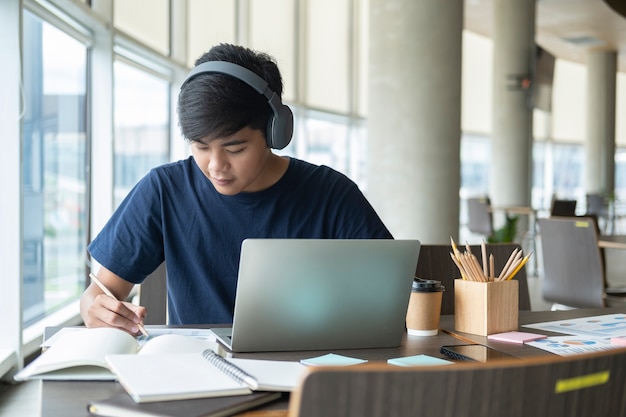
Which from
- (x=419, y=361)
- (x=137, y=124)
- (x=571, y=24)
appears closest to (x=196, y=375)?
(x=419, y=361)

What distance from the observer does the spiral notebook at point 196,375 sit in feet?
3.03

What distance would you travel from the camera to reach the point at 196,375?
3.24 feet

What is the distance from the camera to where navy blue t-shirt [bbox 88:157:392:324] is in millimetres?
1593

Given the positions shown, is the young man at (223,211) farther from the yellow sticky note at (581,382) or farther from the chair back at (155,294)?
the yellow sticky note at (581,382)

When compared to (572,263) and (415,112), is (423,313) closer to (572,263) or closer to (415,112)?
(572,263)

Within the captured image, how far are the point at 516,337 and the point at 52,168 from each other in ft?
11.3

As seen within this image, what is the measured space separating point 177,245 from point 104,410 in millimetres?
751

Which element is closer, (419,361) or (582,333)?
(419,361)

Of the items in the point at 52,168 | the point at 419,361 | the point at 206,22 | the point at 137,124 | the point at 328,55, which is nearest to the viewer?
the point at 419,361

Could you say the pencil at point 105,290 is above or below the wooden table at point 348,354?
above

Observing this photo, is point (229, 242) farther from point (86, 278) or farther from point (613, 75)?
point (613, 75)

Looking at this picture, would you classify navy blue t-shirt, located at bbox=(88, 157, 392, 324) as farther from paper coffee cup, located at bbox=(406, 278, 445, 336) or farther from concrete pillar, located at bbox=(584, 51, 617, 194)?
concrete pillar, located at bbox=(584, 51, 617, 194)

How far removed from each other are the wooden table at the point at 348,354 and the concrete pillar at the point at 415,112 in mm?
2600

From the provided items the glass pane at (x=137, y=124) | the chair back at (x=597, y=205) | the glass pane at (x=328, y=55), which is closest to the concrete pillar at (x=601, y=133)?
the chair back at (x=597, y=205)
